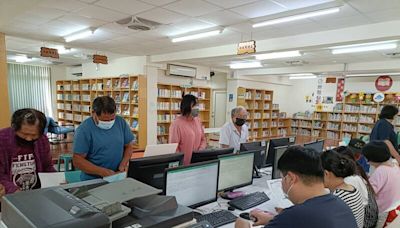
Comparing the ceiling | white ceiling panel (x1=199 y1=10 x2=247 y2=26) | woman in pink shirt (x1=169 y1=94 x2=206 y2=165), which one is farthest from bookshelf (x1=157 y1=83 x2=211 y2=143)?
woman in pink shirt (x1=169 y1=94 x2=206 y2=165)

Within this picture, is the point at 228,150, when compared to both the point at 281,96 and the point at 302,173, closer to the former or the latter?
the point at 302,173

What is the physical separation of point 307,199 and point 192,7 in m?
3.02

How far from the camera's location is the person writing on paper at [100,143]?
214cm

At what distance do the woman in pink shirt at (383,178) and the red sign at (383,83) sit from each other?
23.8 feet

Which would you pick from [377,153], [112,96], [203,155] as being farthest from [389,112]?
[112,96]

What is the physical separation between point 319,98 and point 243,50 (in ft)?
22.8

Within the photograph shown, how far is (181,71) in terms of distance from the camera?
306 inches

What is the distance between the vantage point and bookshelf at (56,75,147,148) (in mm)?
7043

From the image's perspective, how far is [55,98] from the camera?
10516 mm

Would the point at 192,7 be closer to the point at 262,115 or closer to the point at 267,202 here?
the point at 267,202

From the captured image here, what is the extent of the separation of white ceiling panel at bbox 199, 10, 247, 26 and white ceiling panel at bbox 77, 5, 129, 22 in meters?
1.29

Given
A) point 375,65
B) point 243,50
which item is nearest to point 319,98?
point 375,65

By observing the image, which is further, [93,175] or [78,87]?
[78,87]

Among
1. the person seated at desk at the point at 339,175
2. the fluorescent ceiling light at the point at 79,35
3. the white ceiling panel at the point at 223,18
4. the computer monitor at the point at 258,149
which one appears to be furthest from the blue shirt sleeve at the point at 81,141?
the fluorescent ceiling light at the point at 79,35
